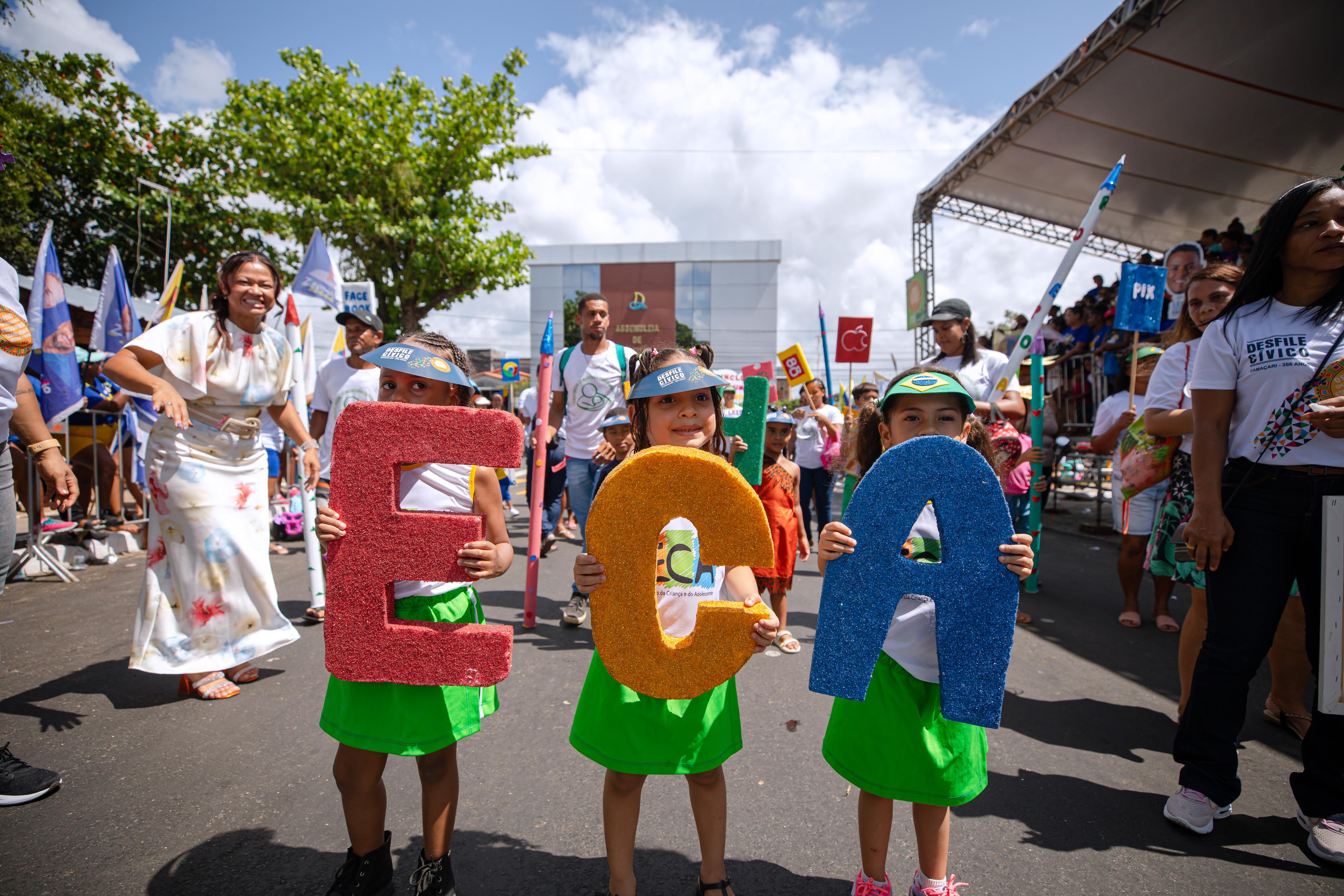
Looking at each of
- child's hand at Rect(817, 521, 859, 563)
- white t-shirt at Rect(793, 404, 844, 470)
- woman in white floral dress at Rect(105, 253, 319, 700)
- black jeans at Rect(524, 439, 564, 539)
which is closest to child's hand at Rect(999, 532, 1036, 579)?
child's hand at Rect(817, 521, 859, 563)

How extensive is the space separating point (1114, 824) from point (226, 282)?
14.7 ft

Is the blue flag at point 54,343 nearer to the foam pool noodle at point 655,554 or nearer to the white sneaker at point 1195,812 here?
the foam pool noodle at point 655,554

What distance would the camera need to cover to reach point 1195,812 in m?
2.22

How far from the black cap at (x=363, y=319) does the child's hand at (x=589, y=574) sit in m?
3.57

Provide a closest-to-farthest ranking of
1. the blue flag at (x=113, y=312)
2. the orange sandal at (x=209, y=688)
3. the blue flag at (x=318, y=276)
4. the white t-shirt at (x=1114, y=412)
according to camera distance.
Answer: the orange sandal at (x=209, y=688)
the white t-shirt at (x=1114, y=412)
the blue flag at (x=318, y=276)
the blue flag at (x=113, y=312)

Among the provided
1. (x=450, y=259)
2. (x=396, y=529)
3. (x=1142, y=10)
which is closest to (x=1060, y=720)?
(x=396, y=529)

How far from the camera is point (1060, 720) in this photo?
315 centimetres

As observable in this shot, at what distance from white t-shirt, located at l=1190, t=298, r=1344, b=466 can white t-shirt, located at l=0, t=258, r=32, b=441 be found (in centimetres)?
439

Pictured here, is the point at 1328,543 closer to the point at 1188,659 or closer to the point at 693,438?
the point at 1188,659

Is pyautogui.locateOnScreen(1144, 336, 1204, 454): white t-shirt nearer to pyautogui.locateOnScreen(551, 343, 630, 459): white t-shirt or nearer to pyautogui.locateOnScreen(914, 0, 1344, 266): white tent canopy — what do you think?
pyautogui.locateOnScreen(551, 343, 630, 459): white t-shirt

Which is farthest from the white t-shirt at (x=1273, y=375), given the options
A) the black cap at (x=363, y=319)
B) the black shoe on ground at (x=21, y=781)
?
the black cap at (x=363, y=319)

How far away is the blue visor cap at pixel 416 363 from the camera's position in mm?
1762

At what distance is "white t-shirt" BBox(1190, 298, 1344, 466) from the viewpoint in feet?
6.79

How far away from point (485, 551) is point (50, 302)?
19.1 ft
